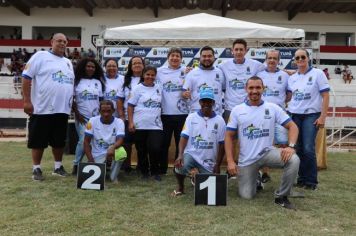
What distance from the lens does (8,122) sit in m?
16.3

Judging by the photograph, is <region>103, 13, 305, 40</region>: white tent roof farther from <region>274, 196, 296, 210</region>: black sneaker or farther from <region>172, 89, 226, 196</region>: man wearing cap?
<region>274, 196, 296, 210</region>: black sneaker

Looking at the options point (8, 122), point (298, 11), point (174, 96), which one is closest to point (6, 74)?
point (8, 122)

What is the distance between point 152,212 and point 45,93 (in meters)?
2.28

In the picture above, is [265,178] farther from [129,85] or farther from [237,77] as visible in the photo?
[129,85]

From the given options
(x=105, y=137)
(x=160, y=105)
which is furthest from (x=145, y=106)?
(x=105, y=137)

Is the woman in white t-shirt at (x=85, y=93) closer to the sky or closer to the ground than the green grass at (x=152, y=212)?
closer to the sky

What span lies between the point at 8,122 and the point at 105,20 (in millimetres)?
11035

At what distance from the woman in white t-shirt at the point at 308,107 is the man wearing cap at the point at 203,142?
1.19 m

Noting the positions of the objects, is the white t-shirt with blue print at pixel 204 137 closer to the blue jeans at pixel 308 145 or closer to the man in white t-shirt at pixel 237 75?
the man in white t-shirt at pixel 237 75

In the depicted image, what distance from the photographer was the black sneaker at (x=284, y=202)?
4289 mm

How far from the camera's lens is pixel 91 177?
4.88 m

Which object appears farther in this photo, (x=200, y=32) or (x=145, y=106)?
(x=200, y=32)

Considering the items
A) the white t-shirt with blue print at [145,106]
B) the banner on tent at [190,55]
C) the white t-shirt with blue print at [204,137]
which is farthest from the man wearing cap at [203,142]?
the banner on tent at [190,55]

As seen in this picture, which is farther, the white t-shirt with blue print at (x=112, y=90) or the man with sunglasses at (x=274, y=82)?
the white t-shirt with blue print at (x=112, y=90)
